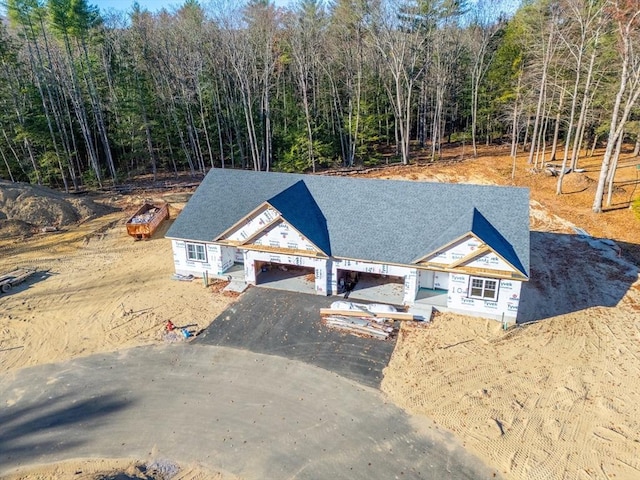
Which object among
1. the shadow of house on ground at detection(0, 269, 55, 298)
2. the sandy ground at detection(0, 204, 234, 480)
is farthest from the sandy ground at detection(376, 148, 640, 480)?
the shadow of house on ground at detection(0, 269, 55, 298)

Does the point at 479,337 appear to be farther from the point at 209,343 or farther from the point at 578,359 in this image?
the point at 209,343

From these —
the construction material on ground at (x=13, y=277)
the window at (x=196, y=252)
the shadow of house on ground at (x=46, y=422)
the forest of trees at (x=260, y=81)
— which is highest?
the forest of trees at (x=260, y=81)

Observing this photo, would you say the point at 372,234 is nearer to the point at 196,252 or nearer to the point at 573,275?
the point at 196,252

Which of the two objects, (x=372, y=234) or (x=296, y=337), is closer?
(x=296, y=337)

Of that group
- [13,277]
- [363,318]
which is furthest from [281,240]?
[13,277]

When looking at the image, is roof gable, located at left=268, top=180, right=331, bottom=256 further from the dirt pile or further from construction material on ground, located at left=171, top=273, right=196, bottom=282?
the dirt pile

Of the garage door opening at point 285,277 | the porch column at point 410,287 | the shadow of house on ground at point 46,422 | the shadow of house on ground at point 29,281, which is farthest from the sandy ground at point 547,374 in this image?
the shadow of house on ground at point 29,281

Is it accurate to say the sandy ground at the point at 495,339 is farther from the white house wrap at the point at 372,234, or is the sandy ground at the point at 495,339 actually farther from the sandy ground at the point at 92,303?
the white house wrap at the point at 372,234
